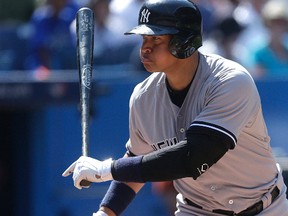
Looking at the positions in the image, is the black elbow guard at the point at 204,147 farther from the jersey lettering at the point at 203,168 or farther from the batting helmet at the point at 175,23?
the batting helmet at the point at 175,23

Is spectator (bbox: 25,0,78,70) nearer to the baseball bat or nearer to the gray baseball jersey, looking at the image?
the baseball bat

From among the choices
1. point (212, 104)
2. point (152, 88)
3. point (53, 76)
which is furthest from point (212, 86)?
point (53, 76)

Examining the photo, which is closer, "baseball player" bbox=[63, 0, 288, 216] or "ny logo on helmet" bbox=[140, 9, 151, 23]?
"baseball player" bbox=[63, 0, 288, 216]

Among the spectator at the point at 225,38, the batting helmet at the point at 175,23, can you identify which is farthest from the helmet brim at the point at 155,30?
the spectator at the point at 225,38

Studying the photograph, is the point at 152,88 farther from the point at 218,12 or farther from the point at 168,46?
the point at 218,12

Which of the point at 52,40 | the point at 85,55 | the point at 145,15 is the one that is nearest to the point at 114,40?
the point at 52,40

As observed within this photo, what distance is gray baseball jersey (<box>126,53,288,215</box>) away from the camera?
3908 mm

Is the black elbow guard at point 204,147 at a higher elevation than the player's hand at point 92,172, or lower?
higher

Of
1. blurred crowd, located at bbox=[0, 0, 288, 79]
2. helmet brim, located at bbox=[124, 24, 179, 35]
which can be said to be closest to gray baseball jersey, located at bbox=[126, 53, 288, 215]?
helmet brim, located at bbox=[124, 24, 179, 35]

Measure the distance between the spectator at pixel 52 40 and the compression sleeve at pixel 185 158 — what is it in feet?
14.1

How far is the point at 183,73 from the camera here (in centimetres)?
407

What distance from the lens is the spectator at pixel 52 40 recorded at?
8.09m

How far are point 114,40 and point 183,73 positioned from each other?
13.8ft

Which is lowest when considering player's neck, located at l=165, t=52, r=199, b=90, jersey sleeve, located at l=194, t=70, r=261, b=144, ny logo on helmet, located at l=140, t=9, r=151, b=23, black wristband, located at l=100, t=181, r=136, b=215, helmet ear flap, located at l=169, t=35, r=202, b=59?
black wristband, located at l=100, t=181, r=136, b=215
